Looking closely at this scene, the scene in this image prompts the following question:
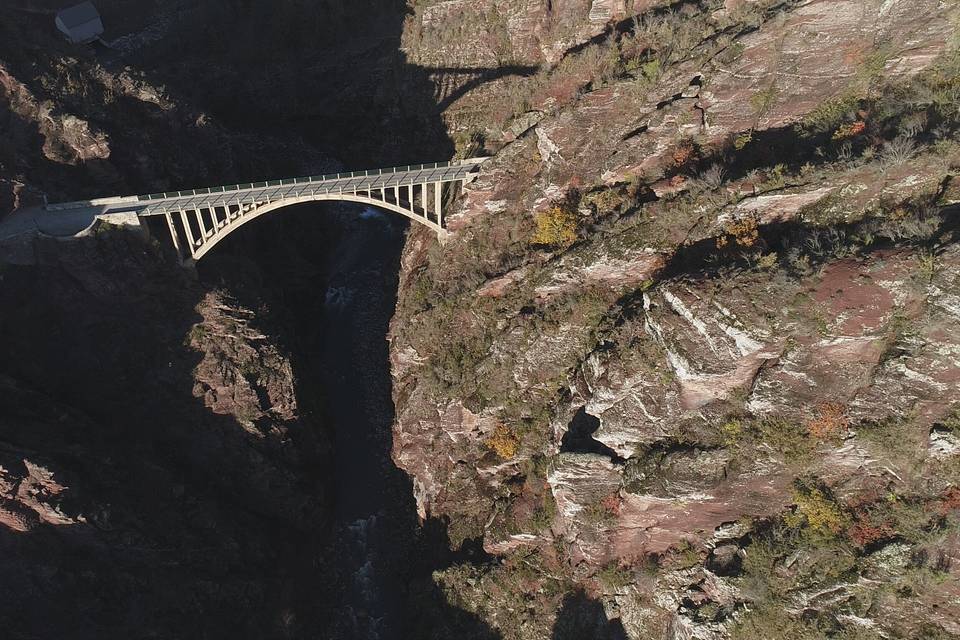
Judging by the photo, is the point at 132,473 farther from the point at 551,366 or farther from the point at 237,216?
the point at 551,366

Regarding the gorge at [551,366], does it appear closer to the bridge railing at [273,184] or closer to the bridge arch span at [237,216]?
the bridge arch span at [237,216]

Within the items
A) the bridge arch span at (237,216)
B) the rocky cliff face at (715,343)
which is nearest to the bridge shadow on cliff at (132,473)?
the bridge arch span at (237,216)

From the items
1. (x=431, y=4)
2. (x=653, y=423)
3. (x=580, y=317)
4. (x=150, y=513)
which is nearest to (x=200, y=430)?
(x=150, y=513)

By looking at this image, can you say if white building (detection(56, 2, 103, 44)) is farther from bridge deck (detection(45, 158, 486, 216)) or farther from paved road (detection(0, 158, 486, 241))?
bridge deck (detection(45, 158, 486, 216))

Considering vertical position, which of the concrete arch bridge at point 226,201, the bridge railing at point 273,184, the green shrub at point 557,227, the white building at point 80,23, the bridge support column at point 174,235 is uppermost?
the white building at point 80,23

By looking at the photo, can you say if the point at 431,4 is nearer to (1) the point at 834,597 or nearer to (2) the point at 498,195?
(2) the point at 498,195

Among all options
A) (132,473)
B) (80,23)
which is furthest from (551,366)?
(80,23)

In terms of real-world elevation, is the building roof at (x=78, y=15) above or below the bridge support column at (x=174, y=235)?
above
